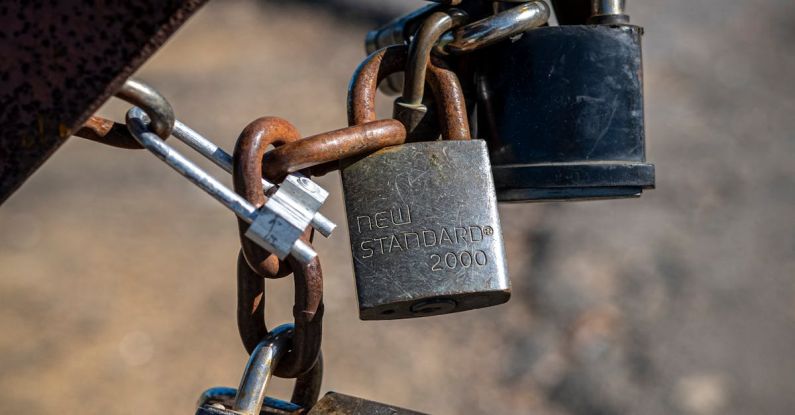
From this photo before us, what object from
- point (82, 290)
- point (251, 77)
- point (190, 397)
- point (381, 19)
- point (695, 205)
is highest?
point (381, 19)

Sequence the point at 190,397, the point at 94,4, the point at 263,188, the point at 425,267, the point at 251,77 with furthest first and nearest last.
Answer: the point at 251,77 < the point at 190,397 < the point at 425,267 < the point at 263,188 < the point at 94,4

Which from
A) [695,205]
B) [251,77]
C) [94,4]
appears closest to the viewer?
[94,4]

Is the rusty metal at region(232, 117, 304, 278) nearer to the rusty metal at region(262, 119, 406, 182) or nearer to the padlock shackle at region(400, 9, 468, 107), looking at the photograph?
the rusty metal at region(262, 119, 406, 182)

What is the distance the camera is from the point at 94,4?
50 cm

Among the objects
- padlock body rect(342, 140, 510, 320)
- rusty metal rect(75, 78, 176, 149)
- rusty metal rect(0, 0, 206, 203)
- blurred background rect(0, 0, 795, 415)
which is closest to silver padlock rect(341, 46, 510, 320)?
padlock body rect(342, 140, 510, 320)

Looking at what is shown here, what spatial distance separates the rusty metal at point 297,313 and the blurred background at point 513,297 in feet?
6.06

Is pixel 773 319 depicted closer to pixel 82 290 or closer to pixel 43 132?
pixel 82 290

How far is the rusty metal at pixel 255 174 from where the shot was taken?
0.67 meters

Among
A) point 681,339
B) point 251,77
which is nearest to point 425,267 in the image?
point 681,339

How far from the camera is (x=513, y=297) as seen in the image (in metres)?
2.93

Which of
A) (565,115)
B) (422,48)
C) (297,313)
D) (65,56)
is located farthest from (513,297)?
(65,56)

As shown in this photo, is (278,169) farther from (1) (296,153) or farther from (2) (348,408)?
(2) (348,408)

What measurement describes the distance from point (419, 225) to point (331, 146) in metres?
0.14

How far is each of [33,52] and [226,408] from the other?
39 cm
